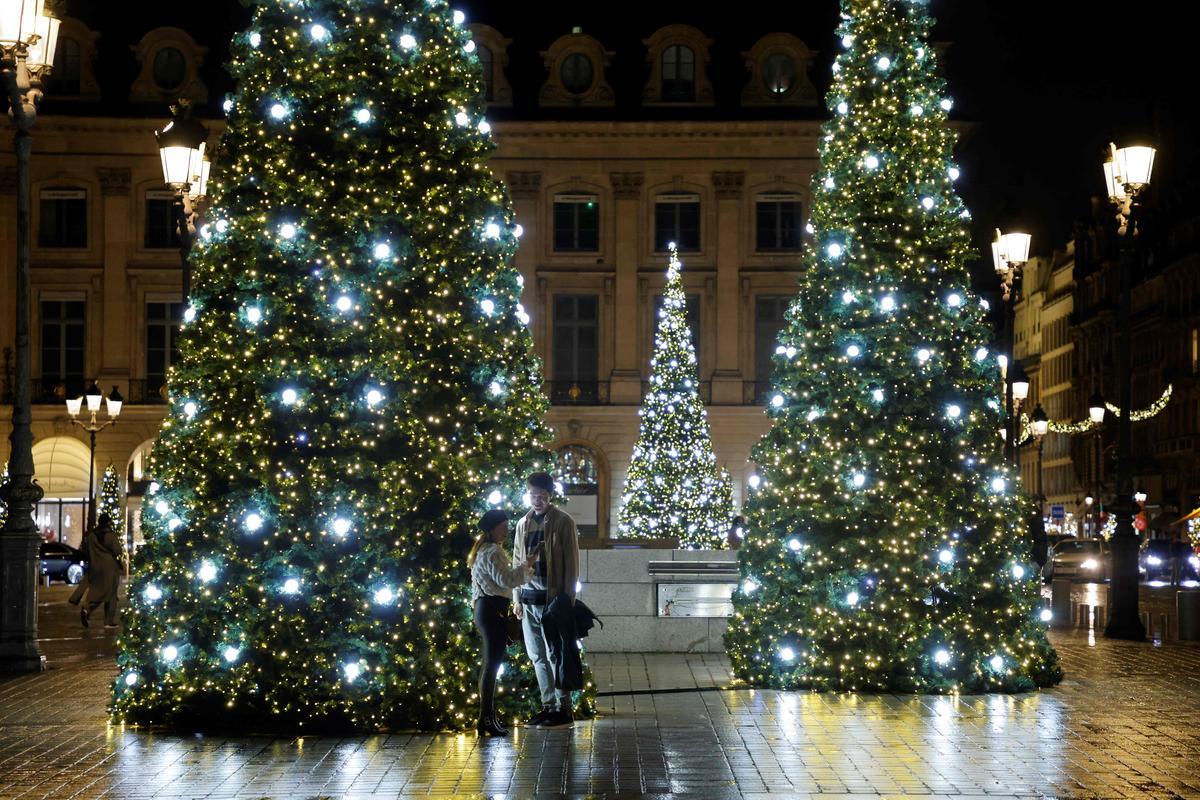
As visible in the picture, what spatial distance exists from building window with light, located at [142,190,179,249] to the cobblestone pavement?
1638 inches

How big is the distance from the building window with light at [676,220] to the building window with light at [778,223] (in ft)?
6.17

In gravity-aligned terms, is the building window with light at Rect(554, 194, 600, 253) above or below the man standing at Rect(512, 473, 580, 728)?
above

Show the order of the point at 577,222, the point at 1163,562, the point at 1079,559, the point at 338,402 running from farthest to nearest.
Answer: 1. the point at 577,222
2. the point at 1079,559
3. the point at 1163,562
4. the point at 338,402

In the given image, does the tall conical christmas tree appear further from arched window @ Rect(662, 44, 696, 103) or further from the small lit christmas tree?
arched window @ Rect(662, 44, 696, 103)

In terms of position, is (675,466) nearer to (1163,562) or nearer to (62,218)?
(1163,562)

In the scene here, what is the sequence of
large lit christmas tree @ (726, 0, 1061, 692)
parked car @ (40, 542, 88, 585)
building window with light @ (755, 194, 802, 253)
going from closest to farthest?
large lit christmas tree @ (726, 0, 1061, 692), parked car @ (40, 542, 88, 585), building window with light @ (755, 194, 802, 253)

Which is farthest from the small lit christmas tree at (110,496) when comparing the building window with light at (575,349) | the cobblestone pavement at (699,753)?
the cobblestone pavement at (699,753)

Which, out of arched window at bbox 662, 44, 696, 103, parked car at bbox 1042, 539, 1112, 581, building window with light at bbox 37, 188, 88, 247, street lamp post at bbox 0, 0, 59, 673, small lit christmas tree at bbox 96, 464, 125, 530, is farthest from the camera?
building window with light at bbox 37, 188, 88, 247

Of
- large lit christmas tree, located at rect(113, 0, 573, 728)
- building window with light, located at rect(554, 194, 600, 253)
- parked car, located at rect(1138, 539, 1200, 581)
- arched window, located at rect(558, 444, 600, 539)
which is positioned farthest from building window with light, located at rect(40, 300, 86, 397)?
large lit christmas tree, located at rect(113, 0, 573, 728)

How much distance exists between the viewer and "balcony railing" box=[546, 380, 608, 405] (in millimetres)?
55031

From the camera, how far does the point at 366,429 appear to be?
1303 centimetres

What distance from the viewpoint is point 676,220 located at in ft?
184

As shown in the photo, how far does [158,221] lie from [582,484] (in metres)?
15.1

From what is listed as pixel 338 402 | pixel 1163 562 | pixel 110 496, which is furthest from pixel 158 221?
pixel 338 402
